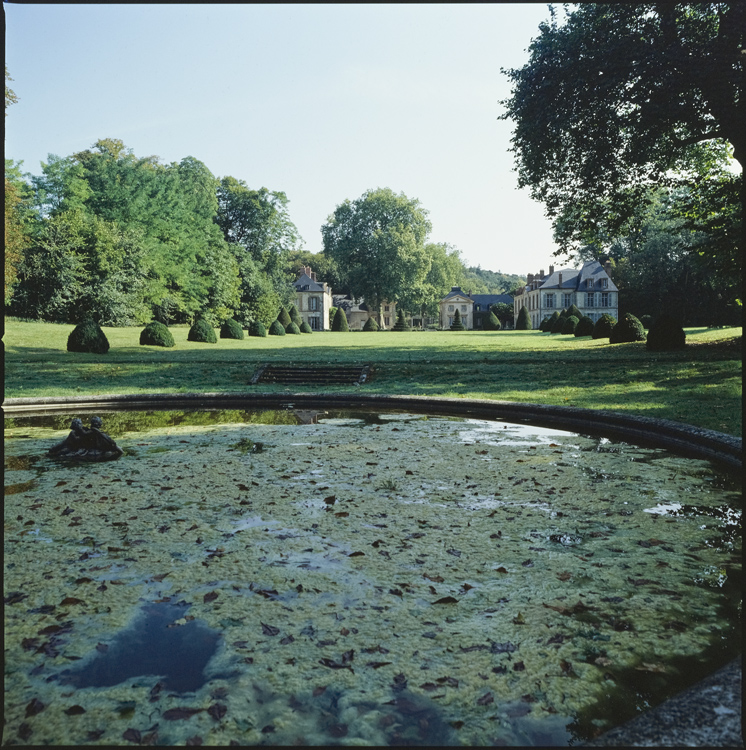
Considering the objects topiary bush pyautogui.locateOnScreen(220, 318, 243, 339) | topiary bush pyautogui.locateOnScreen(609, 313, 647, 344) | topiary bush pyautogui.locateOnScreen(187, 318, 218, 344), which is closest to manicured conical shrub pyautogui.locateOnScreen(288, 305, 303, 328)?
Result: topiary bush pyautogui.locateOnScreen(220, 318, 243, 339)

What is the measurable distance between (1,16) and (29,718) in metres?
2.58

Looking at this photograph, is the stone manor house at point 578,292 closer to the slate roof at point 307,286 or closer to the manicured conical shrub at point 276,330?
the slate roof at point 307,286

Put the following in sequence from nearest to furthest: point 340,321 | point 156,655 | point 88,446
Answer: point 156,655
point 88,446
point 340,321

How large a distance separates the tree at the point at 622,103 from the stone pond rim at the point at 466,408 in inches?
349

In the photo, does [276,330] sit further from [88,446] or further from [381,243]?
[88,446]

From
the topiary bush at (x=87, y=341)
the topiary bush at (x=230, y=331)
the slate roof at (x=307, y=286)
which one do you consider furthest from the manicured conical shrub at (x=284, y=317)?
the topiary bush at (x=87, y=341)

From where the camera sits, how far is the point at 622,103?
17328mm

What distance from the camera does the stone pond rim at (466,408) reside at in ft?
25.6

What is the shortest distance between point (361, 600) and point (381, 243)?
62.9 meters

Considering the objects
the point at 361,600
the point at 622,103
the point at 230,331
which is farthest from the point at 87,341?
the point at 361,600

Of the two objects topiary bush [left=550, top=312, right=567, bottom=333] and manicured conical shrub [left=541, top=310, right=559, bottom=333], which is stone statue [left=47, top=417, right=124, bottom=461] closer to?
topiary bush [left=550, top=312, right=567, bottom=333]

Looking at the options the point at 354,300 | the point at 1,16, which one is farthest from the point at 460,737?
the point at 354,300

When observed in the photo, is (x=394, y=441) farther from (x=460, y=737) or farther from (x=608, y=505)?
(x=460, y=737)

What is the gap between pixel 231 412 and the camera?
11961mm
